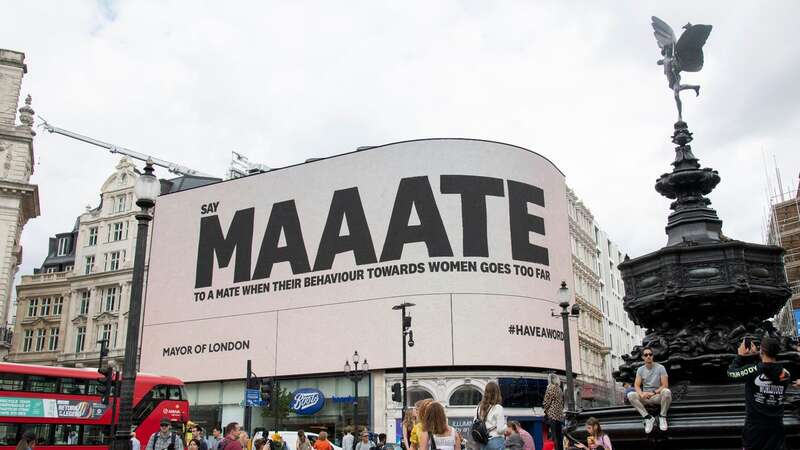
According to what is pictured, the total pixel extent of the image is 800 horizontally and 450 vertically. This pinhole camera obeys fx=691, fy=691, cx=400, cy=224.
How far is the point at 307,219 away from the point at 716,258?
3978 cm

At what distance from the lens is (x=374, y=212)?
44.9 meters

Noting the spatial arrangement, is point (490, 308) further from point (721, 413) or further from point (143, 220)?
point (721, 413)

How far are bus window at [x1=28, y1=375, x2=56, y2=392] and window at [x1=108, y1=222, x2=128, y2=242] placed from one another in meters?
34.3

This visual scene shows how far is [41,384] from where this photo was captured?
2608 centimetres

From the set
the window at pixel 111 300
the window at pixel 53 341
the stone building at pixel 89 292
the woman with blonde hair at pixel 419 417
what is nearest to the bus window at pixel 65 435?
the woman with blonde hair at pixel 419 417

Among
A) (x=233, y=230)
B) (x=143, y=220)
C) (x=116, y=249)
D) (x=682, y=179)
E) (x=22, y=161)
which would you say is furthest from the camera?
(x=116, y=249)

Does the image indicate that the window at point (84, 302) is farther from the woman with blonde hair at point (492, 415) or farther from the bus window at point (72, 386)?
the woman with blonde hair at point (492, 415)

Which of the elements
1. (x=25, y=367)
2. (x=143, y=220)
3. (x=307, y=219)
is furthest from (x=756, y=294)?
(x=307, y=219)

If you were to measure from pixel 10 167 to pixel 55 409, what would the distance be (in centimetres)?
2652

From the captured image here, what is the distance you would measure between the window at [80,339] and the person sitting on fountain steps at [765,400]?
60.5 m

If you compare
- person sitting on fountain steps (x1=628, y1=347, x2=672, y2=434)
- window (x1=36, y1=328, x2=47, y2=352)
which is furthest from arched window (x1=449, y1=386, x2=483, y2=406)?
window (x1=36, y1=328, x2=47, y2=352)

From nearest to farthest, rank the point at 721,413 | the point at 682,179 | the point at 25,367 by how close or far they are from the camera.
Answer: the point at 721,413
the point at 682,179
the point at 25,367

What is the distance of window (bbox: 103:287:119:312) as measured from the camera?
57531 mm

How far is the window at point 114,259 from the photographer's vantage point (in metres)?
58.8
